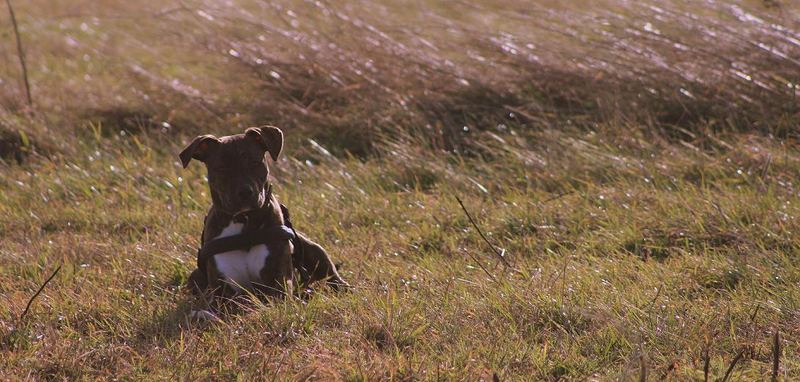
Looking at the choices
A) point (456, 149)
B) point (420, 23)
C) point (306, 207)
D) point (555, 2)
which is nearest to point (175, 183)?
point (306, 207)

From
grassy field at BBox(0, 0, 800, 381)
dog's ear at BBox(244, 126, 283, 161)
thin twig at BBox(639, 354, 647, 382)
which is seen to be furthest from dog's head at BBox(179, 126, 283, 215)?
thin twig at BBox(639, 354, 647, 382)

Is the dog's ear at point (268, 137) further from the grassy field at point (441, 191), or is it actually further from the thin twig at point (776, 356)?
the thin twig at point (776, 356)

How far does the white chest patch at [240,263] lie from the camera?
4.69 m

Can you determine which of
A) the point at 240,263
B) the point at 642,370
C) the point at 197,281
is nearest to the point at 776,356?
the point at 642,370

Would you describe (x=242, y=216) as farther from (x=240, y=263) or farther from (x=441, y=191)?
(x=441, y=191)

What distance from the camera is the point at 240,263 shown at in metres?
4.73

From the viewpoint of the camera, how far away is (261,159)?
4.75 metres

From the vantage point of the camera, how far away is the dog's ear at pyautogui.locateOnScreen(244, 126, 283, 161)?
477cm

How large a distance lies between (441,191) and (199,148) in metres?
2.02

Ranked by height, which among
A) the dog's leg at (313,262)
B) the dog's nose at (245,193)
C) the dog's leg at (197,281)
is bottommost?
the dog's leg at (197,281)

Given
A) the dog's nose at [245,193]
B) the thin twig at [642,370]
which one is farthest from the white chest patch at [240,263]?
the thin twig at [642,370]

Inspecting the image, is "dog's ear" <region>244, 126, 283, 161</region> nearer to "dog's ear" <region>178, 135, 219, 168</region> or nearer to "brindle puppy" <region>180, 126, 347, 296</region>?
"brindle puppy" <region>180, 126, 347, 296</region>

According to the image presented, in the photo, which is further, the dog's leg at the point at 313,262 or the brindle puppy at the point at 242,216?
the dog's leg at the point at 313,262

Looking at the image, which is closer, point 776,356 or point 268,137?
point 776,356
